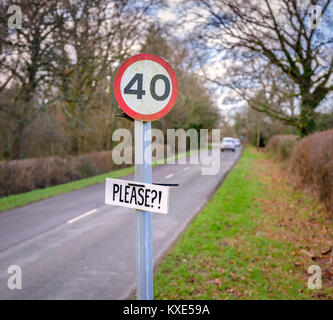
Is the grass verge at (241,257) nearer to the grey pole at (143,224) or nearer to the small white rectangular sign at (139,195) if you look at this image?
the grey pole at (143,224)

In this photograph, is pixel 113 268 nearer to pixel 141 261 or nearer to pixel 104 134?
pixel 141 261

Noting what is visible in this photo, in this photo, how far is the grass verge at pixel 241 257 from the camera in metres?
3.93

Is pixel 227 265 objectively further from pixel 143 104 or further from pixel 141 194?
pixel 143 104

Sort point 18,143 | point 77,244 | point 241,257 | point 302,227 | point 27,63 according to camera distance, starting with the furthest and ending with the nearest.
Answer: point 18,143
point 27,63
point 302,227
point 77,244
point 241,257

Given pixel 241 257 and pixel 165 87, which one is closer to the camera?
pixel 165 87

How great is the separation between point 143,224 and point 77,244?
13.9ft

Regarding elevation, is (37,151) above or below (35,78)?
below

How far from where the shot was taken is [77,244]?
5.95m

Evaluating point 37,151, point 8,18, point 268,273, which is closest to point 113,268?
point 268,273

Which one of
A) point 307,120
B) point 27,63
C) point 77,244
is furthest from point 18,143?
point 307,120

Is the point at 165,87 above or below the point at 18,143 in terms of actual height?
above

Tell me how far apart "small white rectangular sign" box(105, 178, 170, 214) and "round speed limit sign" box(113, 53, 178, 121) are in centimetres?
51

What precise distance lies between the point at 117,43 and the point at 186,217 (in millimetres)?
13515
